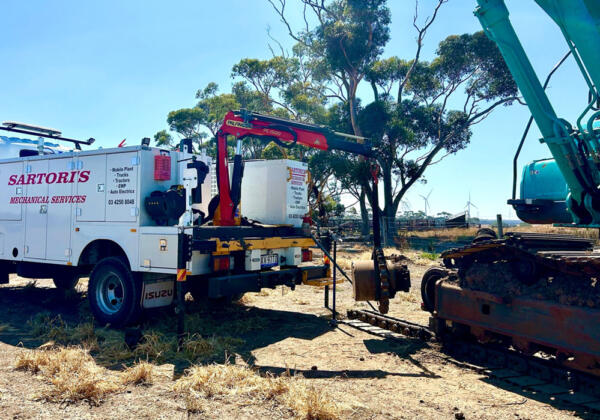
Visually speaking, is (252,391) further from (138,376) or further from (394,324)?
(394,324)

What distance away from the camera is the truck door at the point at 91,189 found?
26.3ft

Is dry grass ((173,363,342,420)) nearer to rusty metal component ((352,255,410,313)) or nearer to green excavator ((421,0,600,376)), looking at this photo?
rusty metal component ((352,255,410,313))

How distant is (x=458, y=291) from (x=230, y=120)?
445cm

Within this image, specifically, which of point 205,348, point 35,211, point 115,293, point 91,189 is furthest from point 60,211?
point 205,348

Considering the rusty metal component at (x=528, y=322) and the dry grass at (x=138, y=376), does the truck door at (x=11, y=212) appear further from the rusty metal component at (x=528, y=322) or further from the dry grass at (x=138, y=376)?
the rusty metal component at (x=528, y=322)

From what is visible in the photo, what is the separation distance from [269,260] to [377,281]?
75.5 inches

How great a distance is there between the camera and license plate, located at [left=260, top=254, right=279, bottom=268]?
316 inches

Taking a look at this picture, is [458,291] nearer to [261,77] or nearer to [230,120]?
[230,120]

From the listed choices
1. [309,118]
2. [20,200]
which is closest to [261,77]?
[309,118]

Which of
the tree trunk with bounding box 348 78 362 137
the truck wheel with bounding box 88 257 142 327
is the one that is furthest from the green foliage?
the truck wheel with bounding box 88 257 142 327

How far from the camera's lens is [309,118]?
110ft

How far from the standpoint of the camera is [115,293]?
787 cm

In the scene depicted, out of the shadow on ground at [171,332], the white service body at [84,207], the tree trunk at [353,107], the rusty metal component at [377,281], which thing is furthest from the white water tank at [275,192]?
the tree trunk at [353,107]

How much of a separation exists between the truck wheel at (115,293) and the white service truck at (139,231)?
0.05 feet
